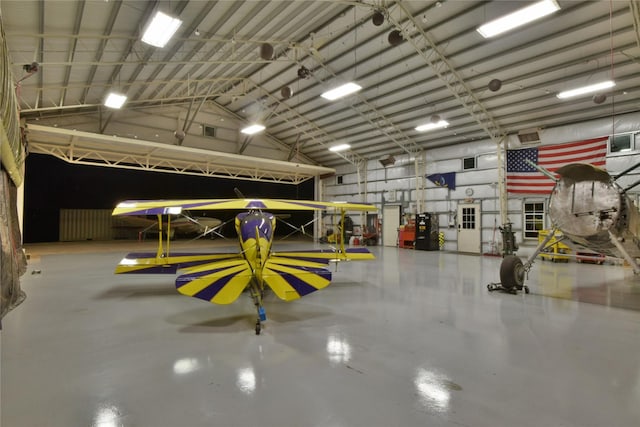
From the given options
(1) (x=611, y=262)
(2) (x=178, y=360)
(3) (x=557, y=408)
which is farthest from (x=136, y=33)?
(1) (x=611, y=262)

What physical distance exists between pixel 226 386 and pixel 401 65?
36.5 feet

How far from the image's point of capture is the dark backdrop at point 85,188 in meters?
16.8

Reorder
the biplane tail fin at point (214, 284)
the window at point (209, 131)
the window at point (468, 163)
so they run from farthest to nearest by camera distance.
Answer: the window at point (209, 131), the window at point (468, 163), the biplane tail fin at point (214, 284)

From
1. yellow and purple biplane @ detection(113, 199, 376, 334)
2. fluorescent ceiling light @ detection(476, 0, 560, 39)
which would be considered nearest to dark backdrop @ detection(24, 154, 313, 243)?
yellow and purple biplane @ detection(113, 199, 376, 334)

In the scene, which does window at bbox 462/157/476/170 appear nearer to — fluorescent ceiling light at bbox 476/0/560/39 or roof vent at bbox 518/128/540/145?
roof vent at bbox 518/128/540/145

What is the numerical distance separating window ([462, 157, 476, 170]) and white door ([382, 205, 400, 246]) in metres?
3.95

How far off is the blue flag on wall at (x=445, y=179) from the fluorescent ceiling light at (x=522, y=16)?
8.60 meters

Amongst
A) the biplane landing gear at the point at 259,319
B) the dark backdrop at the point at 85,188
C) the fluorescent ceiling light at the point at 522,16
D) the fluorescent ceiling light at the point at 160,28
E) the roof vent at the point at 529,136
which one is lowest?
the biplane landing gear at the point at 259,319

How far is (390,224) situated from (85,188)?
59.6 ft

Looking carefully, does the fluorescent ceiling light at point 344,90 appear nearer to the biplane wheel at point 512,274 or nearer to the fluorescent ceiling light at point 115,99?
the fluorescent ceiling light at point 115,99

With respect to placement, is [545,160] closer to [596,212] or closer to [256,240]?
[596,212]

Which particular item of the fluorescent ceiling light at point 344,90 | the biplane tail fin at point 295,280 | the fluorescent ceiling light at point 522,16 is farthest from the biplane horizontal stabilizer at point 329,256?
the fluorescent ceiling light at point 522,16

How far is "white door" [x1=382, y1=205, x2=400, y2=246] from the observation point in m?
16.6

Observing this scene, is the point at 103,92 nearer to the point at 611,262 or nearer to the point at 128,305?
the point at 128,305
